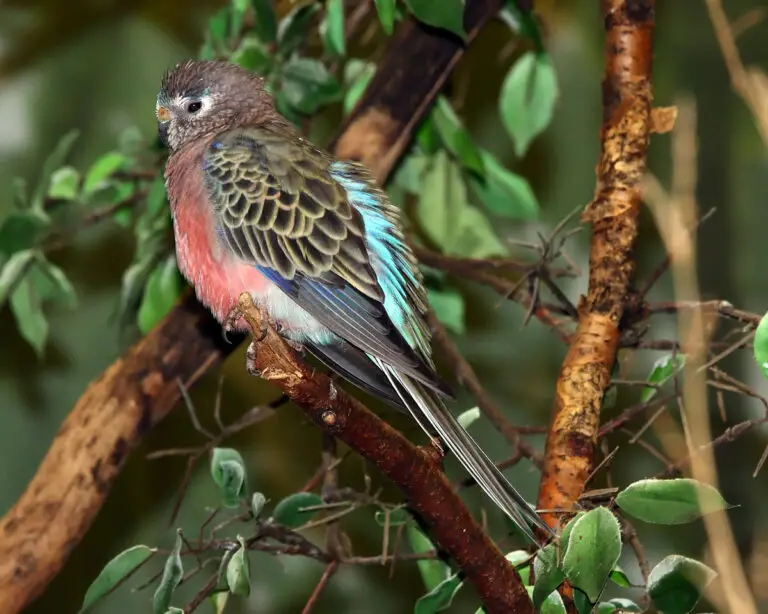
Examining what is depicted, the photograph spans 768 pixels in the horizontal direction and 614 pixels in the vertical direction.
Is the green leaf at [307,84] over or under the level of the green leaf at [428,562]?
over

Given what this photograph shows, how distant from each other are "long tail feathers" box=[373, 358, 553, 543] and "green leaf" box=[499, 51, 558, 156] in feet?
2.66

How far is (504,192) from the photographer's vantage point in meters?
2.43

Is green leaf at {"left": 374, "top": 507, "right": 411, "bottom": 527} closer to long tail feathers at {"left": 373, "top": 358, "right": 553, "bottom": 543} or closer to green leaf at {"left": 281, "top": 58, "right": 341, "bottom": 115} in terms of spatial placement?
long tail feathers at {"left": 373, "top": 358, "right": 553, "bottom": 543}

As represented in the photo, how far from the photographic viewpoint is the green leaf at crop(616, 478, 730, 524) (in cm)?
144

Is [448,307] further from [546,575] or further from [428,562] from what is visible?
[546,575]

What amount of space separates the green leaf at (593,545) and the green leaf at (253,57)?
4.64 ft

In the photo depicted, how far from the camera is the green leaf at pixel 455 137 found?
2295 mm

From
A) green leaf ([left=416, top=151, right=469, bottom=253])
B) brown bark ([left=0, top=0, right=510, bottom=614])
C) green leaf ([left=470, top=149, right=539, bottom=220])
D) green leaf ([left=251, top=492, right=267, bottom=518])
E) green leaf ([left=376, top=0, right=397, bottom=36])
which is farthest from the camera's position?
green leaf ([left=416, top=151, right=469, bottom=253])

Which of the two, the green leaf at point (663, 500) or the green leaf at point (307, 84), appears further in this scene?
the green leaf at point (307, 84)

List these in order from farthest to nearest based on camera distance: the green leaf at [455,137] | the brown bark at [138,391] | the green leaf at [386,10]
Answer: the green leaf at [455,137]
the brown bark at [138,391]
the green leaf at [386,10]

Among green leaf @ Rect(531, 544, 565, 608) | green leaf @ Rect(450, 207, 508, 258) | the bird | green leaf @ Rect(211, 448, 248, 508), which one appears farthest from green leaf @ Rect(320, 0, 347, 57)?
green leaf @ Rect(531, 544, 565, 608)

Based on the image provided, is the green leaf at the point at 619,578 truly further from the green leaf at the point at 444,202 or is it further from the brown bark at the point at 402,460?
the green leaf at the point at 444,202

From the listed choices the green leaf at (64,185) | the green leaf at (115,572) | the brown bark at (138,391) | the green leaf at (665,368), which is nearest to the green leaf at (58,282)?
the green leaf at (64,185)

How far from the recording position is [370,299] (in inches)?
70.9
